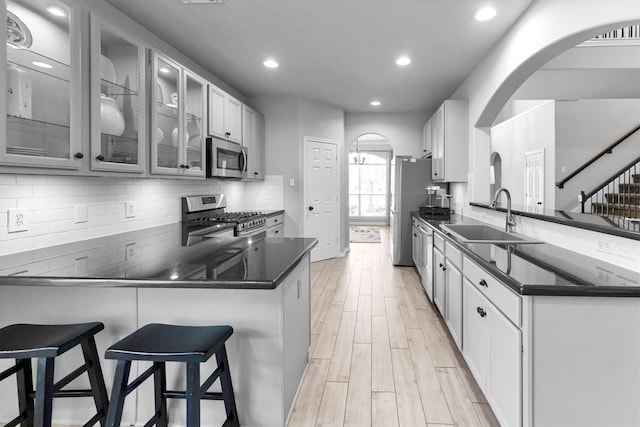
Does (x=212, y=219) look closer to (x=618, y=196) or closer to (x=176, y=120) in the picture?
(x=176, y=120)

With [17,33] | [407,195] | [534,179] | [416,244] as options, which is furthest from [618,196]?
[17,33]

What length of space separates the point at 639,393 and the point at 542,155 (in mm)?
6487

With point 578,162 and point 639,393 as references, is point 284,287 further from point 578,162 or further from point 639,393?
point 578,162

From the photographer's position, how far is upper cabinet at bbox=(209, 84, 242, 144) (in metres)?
4.02

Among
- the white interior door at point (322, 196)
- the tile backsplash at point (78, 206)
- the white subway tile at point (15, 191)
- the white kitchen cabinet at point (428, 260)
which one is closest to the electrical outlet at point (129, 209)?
the tile backsplash at point (78, 206)

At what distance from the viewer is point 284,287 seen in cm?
181

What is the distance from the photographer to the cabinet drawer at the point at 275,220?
519cm

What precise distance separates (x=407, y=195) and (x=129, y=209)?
421cm

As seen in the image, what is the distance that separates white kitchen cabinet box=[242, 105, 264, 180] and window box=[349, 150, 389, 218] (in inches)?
286

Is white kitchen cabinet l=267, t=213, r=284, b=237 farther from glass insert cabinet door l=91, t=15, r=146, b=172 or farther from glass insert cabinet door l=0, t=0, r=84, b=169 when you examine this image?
glass insert cabinet door l=0, t=0, r=84, b=169

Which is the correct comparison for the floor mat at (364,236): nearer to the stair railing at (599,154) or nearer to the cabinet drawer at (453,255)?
the stair railing at (599,154)

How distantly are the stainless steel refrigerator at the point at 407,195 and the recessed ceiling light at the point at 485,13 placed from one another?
9.83ft

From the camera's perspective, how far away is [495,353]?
1900mm

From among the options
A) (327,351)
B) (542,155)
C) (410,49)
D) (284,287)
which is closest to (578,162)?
(542,155)
